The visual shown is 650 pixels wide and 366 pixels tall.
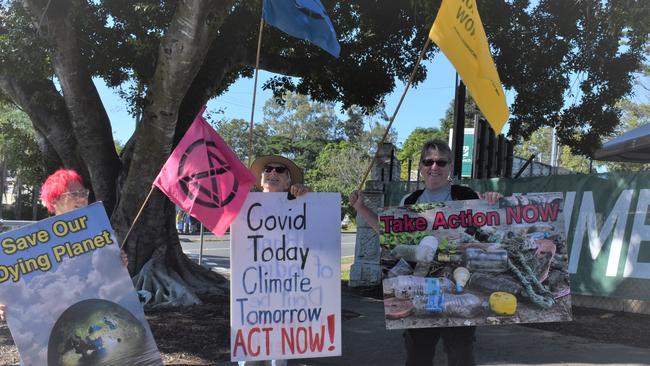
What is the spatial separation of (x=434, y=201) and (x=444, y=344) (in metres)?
0.91

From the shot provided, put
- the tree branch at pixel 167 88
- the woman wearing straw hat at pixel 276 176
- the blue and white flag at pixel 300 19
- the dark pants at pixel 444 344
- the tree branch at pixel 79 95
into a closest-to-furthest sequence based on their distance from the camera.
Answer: the dark pants at pixel 444 344 < the woman wearing straw hat at pixel 276 176 < the blue and white flag at pixel 300 19 < the tree branch at pixel 167 88 < the tree branch at pixel 79 95

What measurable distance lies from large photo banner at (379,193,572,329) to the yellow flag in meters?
0.77

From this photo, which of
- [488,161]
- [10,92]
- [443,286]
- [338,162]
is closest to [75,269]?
[443,286]

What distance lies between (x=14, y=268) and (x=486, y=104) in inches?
124

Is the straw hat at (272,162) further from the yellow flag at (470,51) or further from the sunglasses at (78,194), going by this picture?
the yellow flag at (470,51)

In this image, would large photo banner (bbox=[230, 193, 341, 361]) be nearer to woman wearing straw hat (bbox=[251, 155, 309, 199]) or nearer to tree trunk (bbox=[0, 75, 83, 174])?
woman wearing straw hat (bbox=[251, 155, 309, 199])

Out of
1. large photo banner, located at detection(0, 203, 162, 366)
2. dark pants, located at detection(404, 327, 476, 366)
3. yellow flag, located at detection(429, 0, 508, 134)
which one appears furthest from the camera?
yellow flag, located at detection(429, 0, 508, 134)

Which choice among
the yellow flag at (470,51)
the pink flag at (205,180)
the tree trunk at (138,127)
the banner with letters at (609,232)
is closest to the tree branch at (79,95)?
the tree trunk at (138,127)

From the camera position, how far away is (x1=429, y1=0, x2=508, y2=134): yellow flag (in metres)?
3.83

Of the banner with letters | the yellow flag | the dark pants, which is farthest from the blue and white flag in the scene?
the banner with letters

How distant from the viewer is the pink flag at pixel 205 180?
3602 millimetres

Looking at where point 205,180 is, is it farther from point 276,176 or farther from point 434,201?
point 434,201

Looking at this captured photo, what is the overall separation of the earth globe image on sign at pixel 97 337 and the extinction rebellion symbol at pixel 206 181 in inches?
33.6

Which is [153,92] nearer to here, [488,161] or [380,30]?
[380,30]
